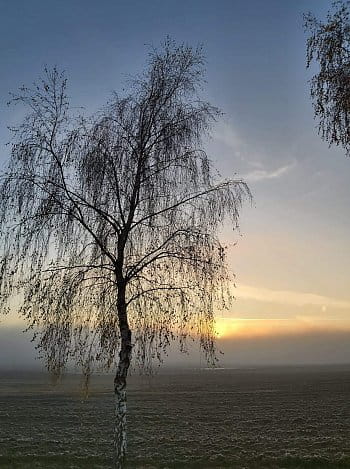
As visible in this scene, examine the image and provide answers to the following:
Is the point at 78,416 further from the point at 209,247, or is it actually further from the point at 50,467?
the point at 209,247

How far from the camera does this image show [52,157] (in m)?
11.1

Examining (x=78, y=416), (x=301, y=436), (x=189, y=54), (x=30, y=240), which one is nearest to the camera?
(x=30, y=240)

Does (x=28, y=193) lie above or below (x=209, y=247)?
above

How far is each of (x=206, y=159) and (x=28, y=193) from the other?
3867mm

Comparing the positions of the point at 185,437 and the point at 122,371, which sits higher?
the point at 122,371

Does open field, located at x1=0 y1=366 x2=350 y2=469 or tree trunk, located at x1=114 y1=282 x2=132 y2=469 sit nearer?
tree trunk, located at x1=114 y1=282 x2=132 y2=469

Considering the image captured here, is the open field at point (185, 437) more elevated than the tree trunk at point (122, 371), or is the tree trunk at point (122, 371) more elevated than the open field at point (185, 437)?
the tree trunk at point (122, 371)

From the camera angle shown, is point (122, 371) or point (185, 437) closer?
point (122, 371)

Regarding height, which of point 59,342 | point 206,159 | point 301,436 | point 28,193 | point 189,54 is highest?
point 189,54

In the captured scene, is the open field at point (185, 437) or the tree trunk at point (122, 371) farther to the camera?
the open field at point (185, 437)

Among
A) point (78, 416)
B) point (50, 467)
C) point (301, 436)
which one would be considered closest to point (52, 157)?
point (50, 467)

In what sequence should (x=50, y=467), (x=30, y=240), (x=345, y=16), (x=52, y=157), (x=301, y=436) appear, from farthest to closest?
(x=301, y=436), (x=50, y=467), (x=52, y=157), (x=30, y=240), (x=345, y=16)

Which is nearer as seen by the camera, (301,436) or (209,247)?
(209,247)

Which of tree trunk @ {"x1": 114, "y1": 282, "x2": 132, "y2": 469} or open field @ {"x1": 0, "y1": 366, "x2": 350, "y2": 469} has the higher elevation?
tree trunk @ {"x1": 114, "y1": 282, "x2": 132, "y2": 469}
